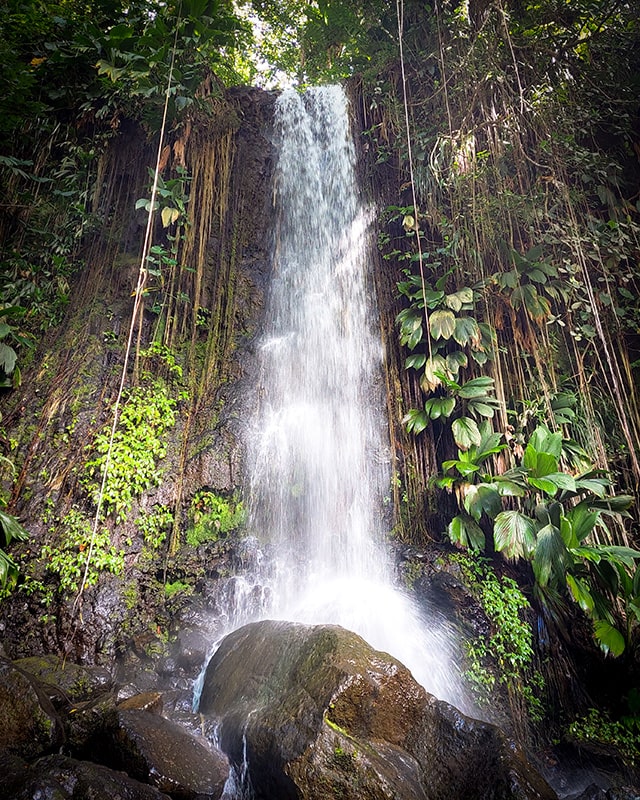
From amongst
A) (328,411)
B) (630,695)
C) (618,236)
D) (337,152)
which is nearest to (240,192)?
(337,152)

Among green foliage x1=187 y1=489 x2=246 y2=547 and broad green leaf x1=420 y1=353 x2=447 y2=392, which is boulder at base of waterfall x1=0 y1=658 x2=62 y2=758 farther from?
broad green leaf x1=420 y1=353 x2=447 y2=392

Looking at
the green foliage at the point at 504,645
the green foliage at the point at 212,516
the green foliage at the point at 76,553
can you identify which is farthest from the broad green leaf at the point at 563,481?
the green foliage at the point at 76,553

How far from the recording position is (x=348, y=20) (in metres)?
8.55

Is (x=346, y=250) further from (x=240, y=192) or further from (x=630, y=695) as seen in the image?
(x=630, y=695)

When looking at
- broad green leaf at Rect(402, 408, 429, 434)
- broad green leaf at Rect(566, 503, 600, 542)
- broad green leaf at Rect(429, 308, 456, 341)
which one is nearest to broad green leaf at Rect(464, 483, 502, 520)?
broad green leaf at Rect(566, 503, 600, 542)

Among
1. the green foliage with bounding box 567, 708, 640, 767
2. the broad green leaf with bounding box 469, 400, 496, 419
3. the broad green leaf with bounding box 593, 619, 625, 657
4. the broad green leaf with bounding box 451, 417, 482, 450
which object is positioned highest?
the broad green leaf with bounding box 469, 400, 496, 419

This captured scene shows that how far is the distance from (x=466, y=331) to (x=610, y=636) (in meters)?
3.29

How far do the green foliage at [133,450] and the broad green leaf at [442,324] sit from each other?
3296 mm

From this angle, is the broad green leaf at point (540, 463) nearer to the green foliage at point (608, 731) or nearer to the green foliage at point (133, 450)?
the green foliage at point (608, 731)

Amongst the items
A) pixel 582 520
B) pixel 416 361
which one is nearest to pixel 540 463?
pixel 582 520

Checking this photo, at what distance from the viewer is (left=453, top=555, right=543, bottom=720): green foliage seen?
3.91 meters

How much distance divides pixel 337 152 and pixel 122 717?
26.4ft

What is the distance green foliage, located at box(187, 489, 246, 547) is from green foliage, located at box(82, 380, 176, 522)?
0.58 metres

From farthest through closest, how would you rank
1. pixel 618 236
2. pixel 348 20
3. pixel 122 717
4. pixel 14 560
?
pixel 348 20 → pixel 618 236 → pixel 14 560 → pixel 122 717
